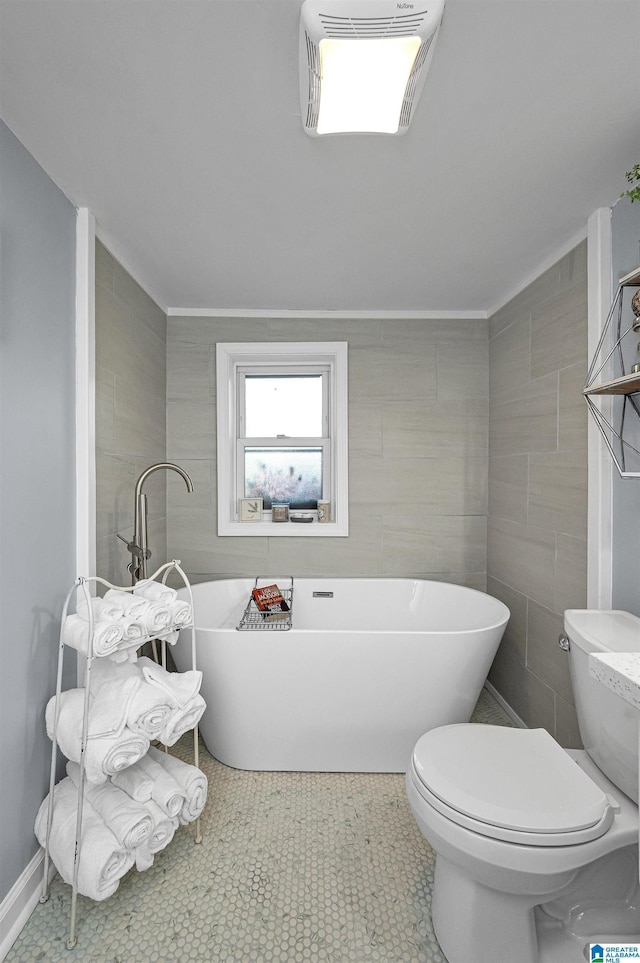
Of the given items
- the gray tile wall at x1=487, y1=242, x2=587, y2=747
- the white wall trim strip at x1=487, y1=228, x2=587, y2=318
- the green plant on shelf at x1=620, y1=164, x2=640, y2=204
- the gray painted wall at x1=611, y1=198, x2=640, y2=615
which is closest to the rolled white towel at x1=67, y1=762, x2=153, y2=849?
the gray tile wall at x1=487, y1=242, x2=587, y2=747

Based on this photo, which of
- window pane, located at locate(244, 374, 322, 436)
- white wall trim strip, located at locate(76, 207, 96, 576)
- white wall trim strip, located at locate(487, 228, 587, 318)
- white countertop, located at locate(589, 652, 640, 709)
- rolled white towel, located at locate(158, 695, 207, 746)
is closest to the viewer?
white countertop, located at locate(589, 652, 640, 709)

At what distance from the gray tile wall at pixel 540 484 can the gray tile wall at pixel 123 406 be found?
1.96 meters

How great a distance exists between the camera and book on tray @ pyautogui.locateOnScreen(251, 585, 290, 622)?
2.58 metres

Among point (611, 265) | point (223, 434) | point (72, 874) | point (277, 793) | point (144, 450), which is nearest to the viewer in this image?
point (72, 874)

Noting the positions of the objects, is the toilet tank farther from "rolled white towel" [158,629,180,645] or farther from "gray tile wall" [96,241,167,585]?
"gray tile wall" [96,241,167,585]

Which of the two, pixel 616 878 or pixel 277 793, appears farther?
pixel 277 793

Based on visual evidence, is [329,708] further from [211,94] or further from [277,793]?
[211,94]

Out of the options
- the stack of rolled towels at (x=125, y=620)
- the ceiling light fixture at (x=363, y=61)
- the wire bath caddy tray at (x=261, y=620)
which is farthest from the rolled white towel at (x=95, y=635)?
the ceiling light fixture at (x=363, y=61)

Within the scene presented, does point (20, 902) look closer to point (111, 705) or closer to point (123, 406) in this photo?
point (111, 705)

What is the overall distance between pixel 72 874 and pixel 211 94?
7.19ft

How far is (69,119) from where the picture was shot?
138cm

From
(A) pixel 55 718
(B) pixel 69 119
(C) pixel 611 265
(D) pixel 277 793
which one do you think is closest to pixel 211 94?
(B) pixel 69 119

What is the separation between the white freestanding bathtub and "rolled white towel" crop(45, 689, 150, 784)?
1.95 feet

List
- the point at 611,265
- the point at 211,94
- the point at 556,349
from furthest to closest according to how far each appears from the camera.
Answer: the point at 556,349 < the point at 611,265 < the point at 211,94
